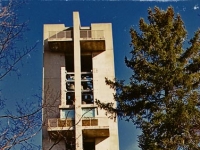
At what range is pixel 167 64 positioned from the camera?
Answer: 61.2 ft

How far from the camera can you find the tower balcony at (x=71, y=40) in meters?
35.1

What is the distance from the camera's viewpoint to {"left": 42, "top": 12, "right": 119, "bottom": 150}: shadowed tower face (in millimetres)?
32625

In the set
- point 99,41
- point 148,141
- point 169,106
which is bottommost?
point 148,141

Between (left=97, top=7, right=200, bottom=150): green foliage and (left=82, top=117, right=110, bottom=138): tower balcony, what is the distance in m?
12.1

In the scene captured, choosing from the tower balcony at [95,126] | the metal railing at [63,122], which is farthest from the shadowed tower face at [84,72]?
the metal railing at [63,122]

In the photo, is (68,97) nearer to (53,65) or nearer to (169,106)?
(53,65)

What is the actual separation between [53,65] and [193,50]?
58.9 ft

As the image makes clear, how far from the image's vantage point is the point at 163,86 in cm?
1822

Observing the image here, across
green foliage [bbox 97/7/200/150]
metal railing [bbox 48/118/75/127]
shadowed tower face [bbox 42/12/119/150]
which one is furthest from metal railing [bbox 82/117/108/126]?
green foliage [bbox 97/7/200/150]

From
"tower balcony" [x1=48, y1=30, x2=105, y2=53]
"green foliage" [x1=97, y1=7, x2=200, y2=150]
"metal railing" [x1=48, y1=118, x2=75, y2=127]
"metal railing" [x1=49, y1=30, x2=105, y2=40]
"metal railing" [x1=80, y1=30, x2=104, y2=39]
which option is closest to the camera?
"metal railing" [x1=48, y1=118, x2=75, y2=127]

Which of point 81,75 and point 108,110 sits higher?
point 81,75

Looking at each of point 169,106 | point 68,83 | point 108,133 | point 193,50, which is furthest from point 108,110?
point 68,83

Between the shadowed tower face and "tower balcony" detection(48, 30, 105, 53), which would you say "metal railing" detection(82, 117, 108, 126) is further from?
"tower balcony" detection(48, 30, 105, 53)

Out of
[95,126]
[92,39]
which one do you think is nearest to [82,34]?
[92,39]
